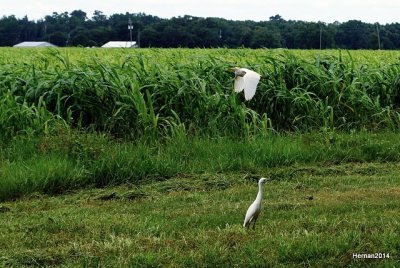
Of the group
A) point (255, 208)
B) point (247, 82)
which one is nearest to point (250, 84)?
point (247, 82)

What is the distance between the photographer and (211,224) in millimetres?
3893

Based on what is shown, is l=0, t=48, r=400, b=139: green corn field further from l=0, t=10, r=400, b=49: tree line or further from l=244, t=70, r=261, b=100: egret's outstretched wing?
l=0, t=10, r=400, b=49: tree line

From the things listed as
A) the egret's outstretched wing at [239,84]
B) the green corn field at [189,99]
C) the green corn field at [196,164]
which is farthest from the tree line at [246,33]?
the egret's outstretched wing at [239,84]

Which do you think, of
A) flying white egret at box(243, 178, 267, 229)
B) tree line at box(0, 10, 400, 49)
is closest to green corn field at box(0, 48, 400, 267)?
flying white egret at box(243, 178, 267, 229)

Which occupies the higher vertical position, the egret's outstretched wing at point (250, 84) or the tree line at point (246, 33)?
the tree line at point (246, 33)

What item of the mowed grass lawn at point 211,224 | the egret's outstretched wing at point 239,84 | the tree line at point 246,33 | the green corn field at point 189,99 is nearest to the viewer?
the mowed grass lawn at point 211,224

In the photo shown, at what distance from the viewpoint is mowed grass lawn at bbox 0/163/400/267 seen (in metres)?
3.22

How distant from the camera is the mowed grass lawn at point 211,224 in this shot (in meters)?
3.22

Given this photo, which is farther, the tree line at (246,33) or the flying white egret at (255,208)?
the tree line at (246,33)

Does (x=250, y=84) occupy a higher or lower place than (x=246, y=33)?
lower

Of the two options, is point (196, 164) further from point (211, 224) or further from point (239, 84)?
point (239, 84)

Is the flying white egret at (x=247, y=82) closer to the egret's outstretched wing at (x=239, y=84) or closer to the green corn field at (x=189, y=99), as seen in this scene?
the egret's outstretched wing at (x=239, y=84)

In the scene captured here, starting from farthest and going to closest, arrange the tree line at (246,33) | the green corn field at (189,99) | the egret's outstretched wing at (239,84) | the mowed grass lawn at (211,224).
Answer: the tree line at (246,33) → the green corn field at (189,99) → the egret's outstretched wing at (239,84) → the mowed grass lawn at (211,224)

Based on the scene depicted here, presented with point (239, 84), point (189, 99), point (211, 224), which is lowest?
point (211, 224)
